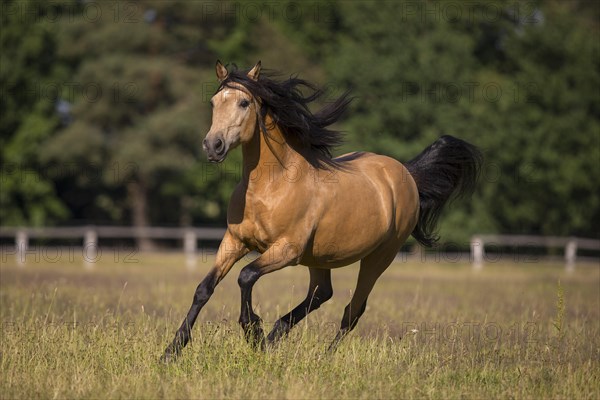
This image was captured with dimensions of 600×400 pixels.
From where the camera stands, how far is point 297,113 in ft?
24.0

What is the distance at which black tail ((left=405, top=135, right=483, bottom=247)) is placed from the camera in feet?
31.0

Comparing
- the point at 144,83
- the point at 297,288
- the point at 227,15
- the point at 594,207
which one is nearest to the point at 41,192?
the point at 144,83

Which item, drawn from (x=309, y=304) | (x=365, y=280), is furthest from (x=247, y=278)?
(x=365, y=280)

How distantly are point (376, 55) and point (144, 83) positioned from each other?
9.93 m

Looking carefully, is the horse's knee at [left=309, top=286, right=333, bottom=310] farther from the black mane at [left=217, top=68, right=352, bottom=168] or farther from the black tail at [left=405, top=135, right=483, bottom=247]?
the black tail at [left=405, top=135, right=483, bottom=247]

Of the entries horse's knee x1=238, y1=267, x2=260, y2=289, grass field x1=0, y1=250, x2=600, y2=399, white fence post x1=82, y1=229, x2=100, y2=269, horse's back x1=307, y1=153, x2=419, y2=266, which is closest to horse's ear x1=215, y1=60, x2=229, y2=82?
horse's back x1=307, y1=153, x2=419, y2=266

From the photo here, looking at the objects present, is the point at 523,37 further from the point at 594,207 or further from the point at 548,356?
the point at 548,356

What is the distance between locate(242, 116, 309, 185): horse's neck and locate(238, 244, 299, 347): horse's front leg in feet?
2.06

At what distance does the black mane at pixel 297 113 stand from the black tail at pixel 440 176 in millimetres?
1947

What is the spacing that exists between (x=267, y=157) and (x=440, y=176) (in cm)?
328

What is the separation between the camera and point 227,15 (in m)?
37.9

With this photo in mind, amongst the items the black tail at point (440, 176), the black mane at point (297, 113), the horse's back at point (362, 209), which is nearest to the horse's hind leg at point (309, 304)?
the horse's back at point (362, 209)

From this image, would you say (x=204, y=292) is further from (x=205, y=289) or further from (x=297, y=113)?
(x=297, y=113)

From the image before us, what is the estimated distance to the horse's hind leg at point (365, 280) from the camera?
26.6 feet
